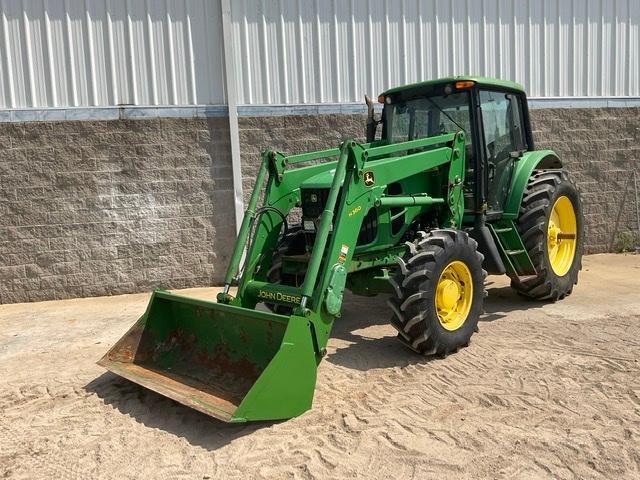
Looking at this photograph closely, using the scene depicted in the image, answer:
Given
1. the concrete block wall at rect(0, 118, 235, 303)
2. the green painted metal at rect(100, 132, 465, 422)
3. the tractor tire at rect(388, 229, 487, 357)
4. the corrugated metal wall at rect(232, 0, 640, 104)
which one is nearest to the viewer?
the green painted metal at rect(100, 132, 465, 422)

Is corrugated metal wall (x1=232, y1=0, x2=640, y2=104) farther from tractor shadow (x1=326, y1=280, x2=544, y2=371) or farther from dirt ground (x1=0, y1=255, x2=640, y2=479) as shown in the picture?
dirt ground (x1=0, y1=255, x2=640, y2=479)

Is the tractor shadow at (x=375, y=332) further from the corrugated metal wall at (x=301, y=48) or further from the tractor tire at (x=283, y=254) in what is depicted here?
the corrugated metal wall at (x=301, y=48)

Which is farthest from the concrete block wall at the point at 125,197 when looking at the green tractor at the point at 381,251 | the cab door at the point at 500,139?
the cab door at the point at 500,139

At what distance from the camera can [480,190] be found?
5.86 m

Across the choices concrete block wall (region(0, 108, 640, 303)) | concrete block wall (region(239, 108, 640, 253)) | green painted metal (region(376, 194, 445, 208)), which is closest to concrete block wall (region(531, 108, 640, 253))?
concrete block wall (region(239, 108, 640, 253))

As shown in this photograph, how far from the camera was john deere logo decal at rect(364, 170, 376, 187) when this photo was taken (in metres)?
4.71

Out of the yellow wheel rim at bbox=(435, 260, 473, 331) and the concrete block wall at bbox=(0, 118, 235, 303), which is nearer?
the yellow wheel rim at bbox=(435, 260, 473, 331)

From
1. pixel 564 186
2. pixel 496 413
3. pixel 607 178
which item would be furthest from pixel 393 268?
pixel 607 178

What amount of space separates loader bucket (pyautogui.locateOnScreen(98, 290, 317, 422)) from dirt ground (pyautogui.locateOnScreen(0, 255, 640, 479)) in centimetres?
17

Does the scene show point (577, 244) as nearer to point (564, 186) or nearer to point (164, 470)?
point (564, 186)

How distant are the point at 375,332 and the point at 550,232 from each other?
2.62 meters

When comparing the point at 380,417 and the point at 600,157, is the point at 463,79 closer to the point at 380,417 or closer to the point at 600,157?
the point at 380,417

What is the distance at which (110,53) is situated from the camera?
779 cm

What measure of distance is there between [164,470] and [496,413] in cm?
211
